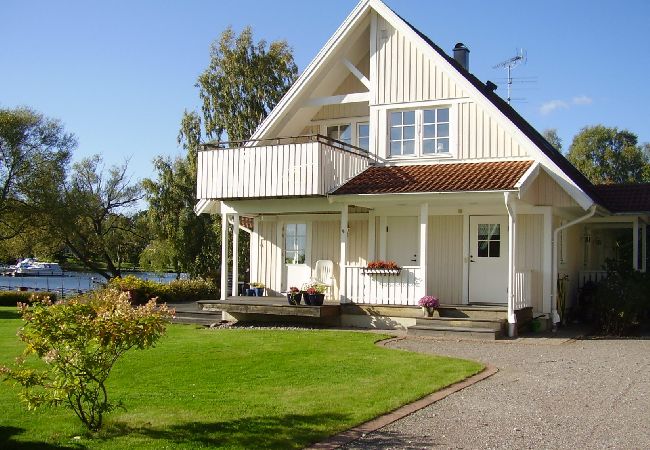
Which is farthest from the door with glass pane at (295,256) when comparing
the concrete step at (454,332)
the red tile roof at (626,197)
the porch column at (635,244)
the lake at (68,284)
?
the lake at (68,284)

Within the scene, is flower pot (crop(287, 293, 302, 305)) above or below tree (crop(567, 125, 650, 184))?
below

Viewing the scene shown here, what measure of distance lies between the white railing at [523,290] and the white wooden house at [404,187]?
47 mm

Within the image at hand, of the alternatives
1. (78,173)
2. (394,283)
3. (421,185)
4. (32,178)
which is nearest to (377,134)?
(421,185)

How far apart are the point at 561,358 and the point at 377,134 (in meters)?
8.56

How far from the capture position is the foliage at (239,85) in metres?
30.5

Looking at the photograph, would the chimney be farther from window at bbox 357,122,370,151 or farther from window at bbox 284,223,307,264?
window at bbox 284,223,307,264

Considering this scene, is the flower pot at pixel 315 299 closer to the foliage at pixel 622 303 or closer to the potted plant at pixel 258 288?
the potted plant at pixel 258 288

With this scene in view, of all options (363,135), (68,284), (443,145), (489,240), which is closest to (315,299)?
(489,240)

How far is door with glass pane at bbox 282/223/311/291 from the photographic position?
19938mm

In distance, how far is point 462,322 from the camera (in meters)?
15.4

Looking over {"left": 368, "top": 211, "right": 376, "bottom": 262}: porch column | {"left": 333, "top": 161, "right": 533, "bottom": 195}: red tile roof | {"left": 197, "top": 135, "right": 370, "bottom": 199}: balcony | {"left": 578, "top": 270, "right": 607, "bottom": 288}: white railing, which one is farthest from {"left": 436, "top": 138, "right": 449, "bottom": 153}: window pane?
{"left": 578, "top": 270, "right": 607, "bottom": 288}: white railing

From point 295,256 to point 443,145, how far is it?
5.27 metres

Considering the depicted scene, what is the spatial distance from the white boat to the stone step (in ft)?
225

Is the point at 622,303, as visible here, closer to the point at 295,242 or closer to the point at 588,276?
the point at 588,276
